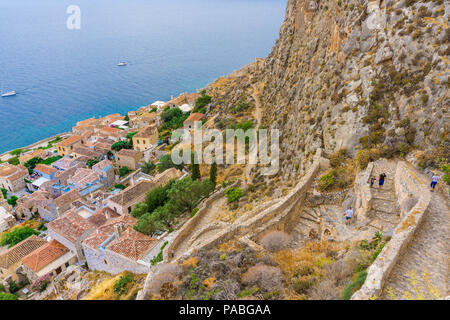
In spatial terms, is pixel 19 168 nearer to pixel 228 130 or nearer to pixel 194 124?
pixel 194 124

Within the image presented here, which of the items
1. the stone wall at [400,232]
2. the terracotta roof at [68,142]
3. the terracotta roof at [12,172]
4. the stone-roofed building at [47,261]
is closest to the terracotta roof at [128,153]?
the terracotta roof at [68,142]

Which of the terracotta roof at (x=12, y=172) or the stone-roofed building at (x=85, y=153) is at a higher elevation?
the stone-roofed building at (x=85, y=153)

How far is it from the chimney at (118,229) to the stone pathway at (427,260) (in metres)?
17.1

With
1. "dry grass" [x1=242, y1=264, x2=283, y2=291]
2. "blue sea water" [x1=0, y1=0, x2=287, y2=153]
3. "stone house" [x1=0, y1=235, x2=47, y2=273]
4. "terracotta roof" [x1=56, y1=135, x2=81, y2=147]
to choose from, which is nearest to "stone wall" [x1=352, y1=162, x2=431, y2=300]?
"dry grass" [x1=242, y1=264, x2=283, y2=291]

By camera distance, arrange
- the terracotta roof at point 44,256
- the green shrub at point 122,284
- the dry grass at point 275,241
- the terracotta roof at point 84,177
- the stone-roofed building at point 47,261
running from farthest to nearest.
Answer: the terracotta roof at point 84,177
the terracotta roof at point 44,256
the stone-roofed building at point 47,261
the green shrub at point 122,284
the dry grass at point 275,241

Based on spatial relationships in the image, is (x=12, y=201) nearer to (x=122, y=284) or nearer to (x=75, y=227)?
(x=75, y=227)

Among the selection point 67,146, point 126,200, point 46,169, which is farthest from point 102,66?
point 126,200

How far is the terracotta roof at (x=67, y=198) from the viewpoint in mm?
34094

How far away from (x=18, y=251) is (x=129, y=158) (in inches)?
794

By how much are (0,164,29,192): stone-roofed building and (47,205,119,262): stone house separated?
2269 centimetres

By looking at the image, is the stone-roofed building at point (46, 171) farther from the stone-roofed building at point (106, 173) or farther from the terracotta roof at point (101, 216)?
the terracotta roof at point (101, 216)

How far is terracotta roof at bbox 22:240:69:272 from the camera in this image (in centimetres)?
2378

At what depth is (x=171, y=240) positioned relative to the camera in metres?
16.7

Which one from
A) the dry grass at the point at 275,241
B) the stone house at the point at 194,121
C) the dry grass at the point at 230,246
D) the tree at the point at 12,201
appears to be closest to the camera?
the dry grass at the point at 275,241
